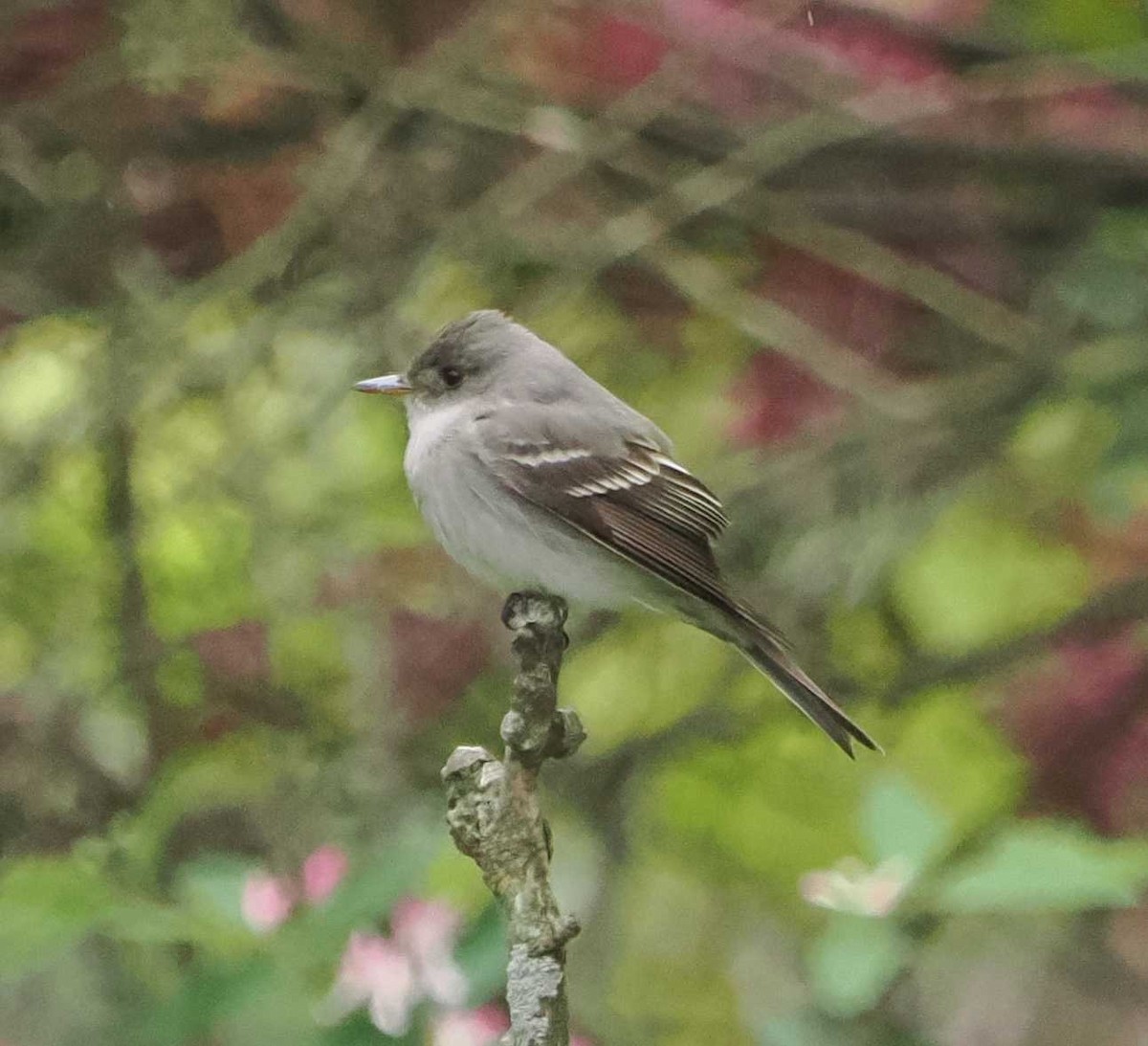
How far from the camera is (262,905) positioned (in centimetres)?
179

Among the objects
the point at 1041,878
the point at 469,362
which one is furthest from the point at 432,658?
the point at 1041,878

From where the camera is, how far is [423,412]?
253 centimetres

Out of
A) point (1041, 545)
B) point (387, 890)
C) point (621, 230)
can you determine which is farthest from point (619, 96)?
point (387, 890)

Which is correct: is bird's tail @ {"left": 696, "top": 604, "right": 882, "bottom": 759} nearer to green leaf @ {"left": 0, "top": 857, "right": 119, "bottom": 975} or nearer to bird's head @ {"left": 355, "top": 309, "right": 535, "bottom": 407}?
bird's head @ {"left": 355, "top": 309, "right": 535, "bottom": 407}

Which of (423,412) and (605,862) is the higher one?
(423,412)

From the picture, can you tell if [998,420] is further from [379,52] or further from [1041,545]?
A: [379,52]

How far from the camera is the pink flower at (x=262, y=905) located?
1773mm

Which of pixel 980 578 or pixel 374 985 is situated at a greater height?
pixel 374 985

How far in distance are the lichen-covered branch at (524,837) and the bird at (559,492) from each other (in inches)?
34.1

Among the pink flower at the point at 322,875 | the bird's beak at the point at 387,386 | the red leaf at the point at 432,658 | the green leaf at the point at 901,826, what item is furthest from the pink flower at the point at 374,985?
the red leaf at the point at 432,658

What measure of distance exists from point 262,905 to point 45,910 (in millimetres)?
Answer: 219

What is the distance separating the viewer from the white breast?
2297 millimetres

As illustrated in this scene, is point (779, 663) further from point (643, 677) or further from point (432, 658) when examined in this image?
point (643, 677)

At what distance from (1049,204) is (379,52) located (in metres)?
1.20
